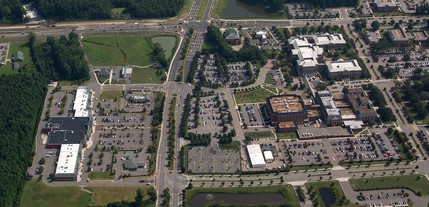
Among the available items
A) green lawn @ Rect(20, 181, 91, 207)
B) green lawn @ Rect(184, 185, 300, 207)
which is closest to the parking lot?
green lawn @ Rect(184, 185, 300, 207)

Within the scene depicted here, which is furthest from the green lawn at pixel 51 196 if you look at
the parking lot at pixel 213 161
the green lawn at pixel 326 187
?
the green lawn at pixel 326 187

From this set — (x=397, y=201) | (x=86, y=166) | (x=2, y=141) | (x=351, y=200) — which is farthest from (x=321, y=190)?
(x=2, y=141)

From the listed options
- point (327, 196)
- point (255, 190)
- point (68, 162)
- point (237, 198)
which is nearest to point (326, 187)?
point (327, 196)

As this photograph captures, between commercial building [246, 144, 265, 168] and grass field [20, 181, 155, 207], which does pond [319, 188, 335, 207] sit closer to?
commercial building [246, 144, 265, 168]

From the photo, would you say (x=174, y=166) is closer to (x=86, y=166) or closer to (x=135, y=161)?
(x=135, y=161)

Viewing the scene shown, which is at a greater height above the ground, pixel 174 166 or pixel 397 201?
pixel 174 166

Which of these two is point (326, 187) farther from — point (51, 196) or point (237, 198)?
point (51, 196)
